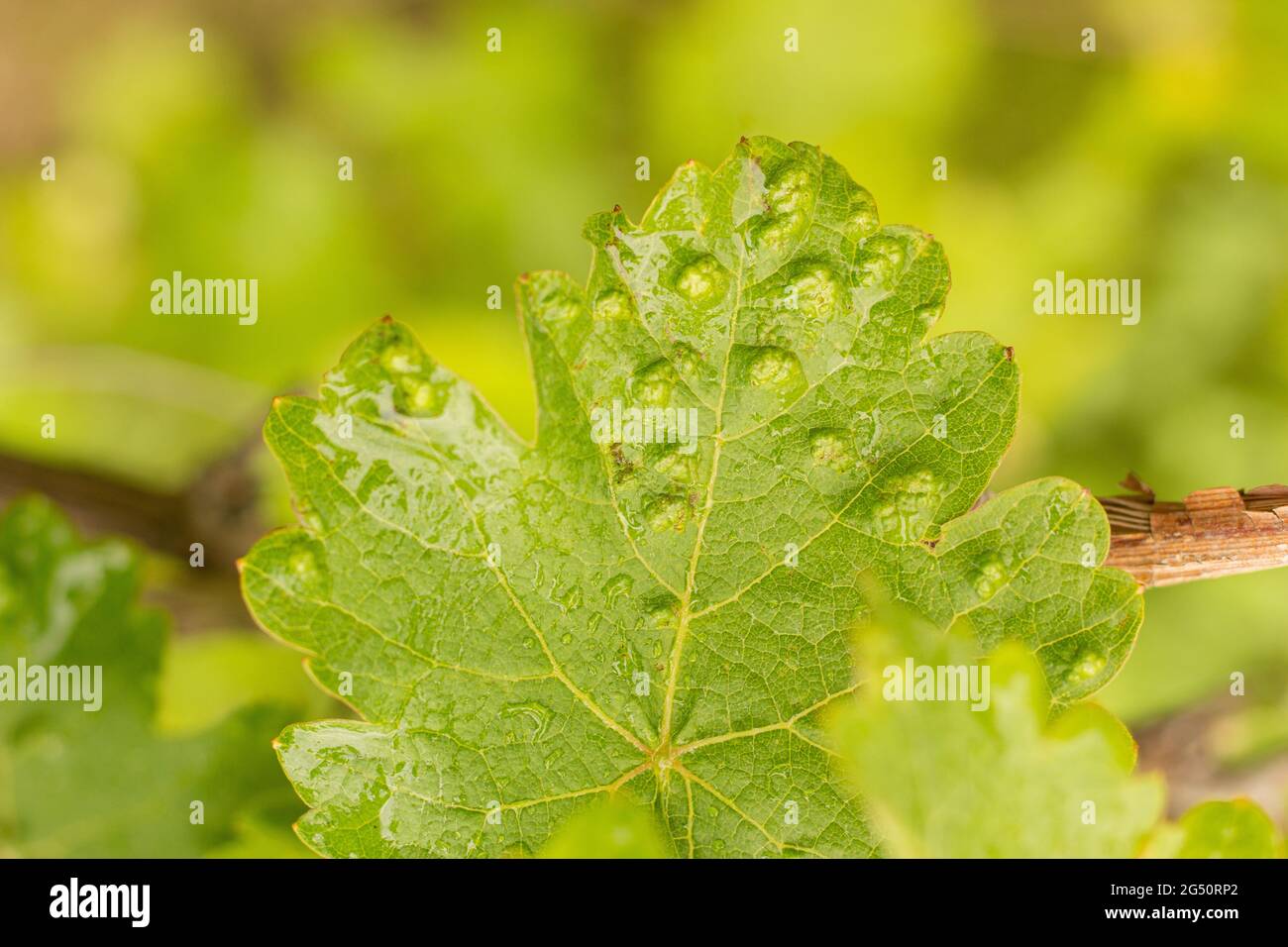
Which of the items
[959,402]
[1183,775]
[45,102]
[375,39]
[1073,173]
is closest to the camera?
[959,402]

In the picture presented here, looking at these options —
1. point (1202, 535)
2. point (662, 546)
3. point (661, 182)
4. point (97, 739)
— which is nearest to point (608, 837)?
point (662, 546)

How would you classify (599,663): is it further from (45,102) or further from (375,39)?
(45,102)

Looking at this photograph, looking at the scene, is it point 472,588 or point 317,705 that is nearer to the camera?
point 472,588

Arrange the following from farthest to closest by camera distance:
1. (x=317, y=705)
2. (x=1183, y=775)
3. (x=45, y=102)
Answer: (x=45, y=102)
(x=1183, y=775)
(x=317, y=705)

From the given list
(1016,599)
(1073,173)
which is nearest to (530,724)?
(1016,599)

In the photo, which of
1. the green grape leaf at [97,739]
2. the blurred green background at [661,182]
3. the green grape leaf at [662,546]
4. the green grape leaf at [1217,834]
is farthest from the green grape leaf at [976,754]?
the blurred green background at [661,182]

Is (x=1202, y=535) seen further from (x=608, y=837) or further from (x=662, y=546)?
(x=608, y=837)

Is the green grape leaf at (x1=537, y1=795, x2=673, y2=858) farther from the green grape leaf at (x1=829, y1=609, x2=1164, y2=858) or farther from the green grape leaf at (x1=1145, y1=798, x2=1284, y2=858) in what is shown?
the green grape leaf at (x1=1145, y1=798, x2=1284, y2=858)

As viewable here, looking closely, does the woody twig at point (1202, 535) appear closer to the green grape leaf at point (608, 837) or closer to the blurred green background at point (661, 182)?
the green grape leaf at point (608, 837)
